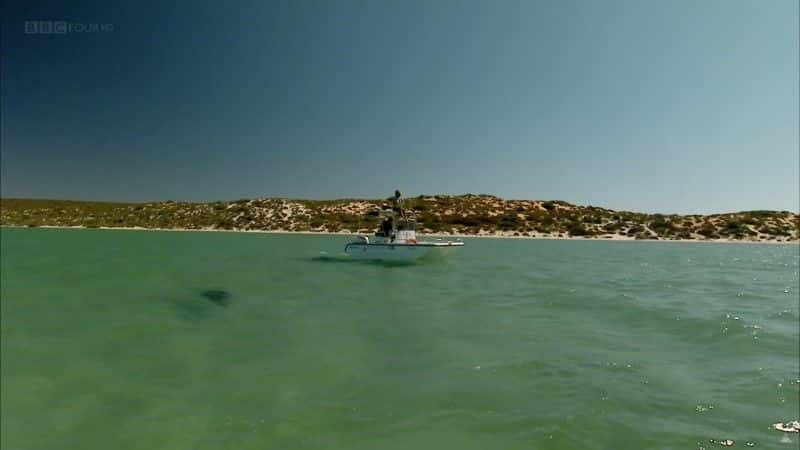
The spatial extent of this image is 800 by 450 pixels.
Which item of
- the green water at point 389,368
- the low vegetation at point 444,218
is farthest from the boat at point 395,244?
the low vegetation at point 444,218

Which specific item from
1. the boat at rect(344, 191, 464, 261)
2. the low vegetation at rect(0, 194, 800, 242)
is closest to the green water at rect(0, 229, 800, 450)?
the boat at rect(344, 191, 464, 261)

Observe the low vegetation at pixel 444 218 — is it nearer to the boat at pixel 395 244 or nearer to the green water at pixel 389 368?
the boat at pixel 395 244

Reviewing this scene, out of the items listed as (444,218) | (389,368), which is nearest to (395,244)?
(389,368)

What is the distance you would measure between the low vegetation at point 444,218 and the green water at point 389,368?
73166 millimetres

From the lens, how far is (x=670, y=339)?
1349 cm

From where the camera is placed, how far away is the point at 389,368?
1044 centimetres

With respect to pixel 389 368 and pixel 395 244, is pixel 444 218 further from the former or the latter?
pixel 389 368

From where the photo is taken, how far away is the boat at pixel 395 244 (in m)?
35.7

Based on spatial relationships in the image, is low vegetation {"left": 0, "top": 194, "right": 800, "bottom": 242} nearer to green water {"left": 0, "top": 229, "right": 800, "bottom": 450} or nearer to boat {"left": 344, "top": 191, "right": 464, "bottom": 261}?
boat {"left": 344, "top": 191, "right": 464, "bottom": 261}

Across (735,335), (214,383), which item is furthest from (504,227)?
(214,383)

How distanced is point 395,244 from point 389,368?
1006 inches

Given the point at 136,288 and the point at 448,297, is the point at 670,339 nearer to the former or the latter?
the point at 448,297

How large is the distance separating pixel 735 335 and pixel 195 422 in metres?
14.6

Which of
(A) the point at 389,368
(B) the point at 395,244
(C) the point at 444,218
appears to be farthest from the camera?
(C) the point at 444,218
